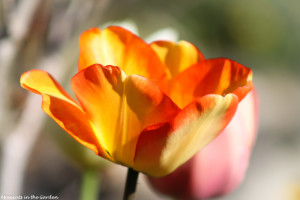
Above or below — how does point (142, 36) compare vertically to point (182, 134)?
below

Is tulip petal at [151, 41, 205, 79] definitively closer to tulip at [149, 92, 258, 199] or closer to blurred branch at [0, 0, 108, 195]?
tulip at [149, 92, 258, 199]

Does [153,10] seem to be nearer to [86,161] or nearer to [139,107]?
[86,161]

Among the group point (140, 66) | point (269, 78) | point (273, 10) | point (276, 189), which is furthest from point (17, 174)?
point (273, 10)

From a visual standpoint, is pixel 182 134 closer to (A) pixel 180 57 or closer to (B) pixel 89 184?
(A) pixel 180 57

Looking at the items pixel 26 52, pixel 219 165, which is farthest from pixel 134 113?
pixel 26 52

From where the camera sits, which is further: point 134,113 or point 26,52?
point 26,52

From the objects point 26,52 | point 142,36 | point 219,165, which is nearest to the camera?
point 219,165
